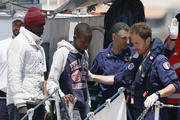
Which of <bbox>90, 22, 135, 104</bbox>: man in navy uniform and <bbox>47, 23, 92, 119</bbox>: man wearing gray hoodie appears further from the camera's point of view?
<bbox>90, 22, 135, 104</bbox>: man in navy uniform

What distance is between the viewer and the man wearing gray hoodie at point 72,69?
175 inches

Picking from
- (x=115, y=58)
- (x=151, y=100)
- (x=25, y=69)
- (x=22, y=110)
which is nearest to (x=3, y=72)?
(x=25, y=69)

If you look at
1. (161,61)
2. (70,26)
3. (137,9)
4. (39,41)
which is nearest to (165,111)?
(161,61)

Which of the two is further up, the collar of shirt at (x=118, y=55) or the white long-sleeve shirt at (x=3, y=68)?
the collar of shirt at (x=118, y=55)

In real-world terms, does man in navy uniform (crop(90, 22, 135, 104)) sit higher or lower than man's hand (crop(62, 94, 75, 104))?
higher

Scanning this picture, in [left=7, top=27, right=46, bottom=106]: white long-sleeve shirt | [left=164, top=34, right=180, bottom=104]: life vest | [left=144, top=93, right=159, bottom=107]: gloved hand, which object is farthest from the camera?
[left=164, top=34, right=180, bottom=104]: life vest

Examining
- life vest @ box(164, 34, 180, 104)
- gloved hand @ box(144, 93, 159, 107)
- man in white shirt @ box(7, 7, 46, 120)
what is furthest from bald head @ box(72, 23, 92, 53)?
life vest @ box(164, 34, 180, 104)

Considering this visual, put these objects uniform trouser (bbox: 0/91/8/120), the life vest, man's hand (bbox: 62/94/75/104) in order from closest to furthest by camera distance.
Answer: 1. man's hand (bbox: 62/94/75/104)
2. the life vest
3. uniform trouser (bbox: 0/91/8/120)

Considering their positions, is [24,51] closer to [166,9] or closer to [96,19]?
[96,19]

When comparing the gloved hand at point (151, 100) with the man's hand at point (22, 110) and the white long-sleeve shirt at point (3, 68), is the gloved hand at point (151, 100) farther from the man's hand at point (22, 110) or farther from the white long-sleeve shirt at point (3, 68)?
the white long-sleeve shirt at point (3, 68)

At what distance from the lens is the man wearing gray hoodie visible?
443 cm

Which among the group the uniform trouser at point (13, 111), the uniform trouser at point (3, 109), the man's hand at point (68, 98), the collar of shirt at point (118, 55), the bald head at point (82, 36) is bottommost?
the uniform trouser at point (3, 109)

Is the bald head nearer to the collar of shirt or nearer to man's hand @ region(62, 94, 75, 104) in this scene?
man's hand @ region(62, 94, 75, 104)

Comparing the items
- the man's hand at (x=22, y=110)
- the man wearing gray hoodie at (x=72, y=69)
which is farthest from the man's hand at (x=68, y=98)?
the man's hand at (x=22, y=110)
